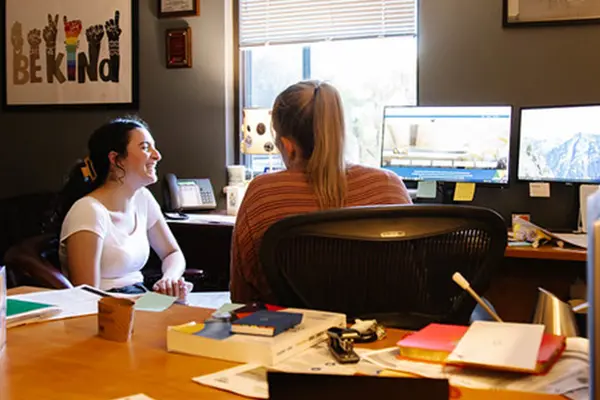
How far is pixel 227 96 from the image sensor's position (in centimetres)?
382

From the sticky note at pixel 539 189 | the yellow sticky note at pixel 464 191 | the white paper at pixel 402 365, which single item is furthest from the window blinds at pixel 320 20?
the white paper at pixel 402 365

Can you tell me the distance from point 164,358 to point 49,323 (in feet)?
1.31

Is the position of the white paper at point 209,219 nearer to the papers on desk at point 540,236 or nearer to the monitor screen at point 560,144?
the papers on desk at point 540,236

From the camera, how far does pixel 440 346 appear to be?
3.57 ft

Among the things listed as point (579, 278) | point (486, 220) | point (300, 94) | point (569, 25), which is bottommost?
point (579, 278)

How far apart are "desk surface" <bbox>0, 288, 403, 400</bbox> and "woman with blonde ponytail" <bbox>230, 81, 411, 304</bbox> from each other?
392mm

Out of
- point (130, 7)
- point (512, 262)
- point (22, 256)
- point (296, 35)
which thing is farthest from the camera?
point (130, 7)

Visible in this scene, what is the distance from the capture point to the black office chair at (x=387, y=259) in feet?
4.62

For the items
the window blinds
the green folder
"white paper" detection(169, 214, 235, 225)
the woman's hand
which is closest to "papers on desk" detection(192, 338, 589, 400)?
the green folder

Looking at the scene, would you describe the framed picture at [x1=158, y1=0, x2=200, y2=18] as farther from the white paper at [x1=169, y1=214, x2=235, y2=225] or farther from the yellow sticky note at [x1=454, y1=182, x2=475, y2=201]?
the yellow sticky note at [x1=454, y1=182, x2=475, y2=201]

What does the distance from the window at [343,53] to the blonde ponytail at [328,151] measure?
1.56 m

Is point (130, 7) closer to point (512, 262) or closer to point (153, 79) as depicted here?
point (153, 79)

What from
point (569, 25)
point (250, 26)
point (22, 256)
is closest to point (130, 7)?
point (250, 26)

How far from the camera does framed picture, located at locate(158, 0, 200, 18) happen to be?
12.4 feet
